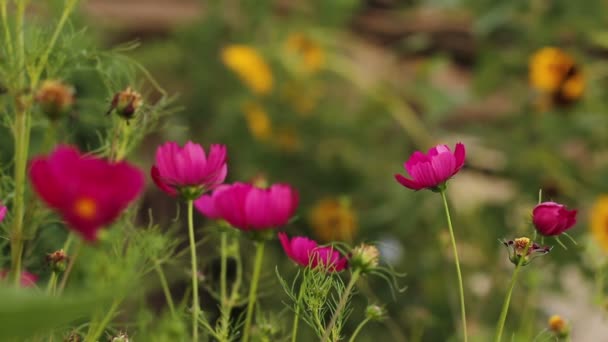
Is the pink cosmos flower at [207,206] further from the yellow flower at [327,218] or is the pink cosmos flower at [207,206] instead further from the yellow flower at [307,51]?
the yellow flower at [307,51]

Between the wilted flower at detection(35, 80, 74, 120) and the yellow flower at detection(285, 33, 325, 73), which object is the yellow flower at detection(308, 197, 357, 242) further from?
the wilted flower at detection(35, 80, 74, 120)

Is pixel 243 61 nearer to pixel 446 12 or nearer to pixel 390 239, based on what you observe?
pixel 390 239

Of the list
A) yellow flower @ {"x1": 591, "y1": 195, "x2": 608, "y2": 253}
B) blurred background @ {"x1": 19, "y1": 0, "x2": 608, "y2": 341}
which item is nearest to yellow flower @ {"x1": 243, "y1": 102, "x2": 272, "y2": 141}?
blurred background @ {"x1": 19, "y1": 0, "x2": 608, "y2": 341}

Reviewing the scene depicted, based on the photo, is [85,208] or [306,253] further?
[306,253]

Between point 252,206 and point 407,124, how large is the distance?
1058 mm

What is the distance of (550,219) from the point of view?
1.17 feet

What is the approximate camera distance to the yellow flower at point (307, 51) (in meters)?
1.56

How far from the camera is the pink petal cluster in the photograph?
14.8 inches

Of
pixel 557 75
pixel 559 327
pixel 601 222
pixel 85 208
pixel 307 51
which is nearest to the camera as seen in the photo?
pixel 85 208

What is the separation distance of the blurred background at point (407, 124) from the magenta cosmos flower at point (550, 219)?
726 millimetres

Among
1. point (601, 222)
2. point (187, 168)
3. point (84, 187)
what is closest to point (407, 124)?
point (601, 222)

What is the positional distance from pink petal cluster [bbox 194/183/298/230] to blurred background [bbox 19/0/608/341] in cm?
72

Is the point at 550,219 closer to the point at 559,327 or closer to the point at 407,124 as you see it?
the point at 559,327

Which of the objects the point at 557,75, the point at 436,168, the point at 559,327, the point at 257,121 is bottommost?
the point at 257,121
